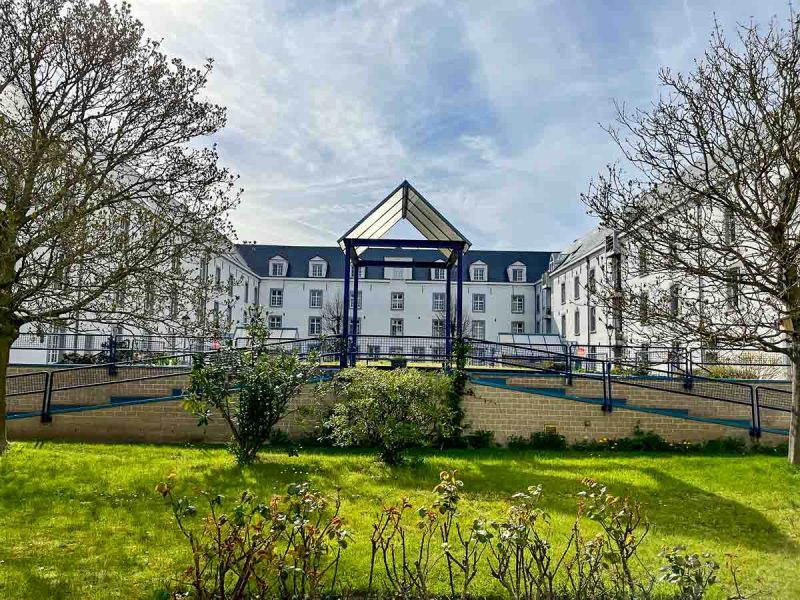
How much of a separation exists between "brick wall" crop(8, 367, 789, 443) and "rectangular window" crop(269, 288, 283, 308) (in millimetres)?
33753

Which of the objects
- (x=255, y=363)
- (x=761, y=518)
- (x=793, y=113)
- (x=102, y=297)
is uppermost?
(x=793, y=113)

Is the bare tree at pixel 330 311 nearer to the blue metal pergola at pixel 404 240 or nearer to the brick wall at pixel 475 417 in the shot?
the blue metal pergola at pixel 404 240

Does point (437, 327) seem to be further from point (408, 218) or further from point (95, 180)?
point (95, 180)

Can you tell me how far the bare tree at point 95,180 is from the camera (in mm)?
8477

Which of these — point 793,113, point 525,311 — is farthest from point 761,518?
point 525,311

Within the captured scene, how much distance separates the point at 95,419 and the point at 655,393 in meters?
11.4

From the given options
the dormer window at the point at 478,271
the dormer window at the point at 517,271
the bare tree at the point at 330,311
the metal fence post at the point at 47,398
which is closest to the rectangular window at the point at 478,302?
the dormer window at the point at 478,271

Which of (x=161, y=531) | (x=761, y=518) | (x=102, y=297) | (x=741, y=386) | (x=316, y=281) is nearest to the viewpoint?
(x=161, y=531)

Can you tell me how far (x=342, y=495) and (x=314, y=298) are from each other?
132ft

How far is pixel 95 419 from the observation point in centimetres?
1208

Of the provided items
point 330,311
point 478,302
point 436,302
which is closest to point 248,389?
point 330,311

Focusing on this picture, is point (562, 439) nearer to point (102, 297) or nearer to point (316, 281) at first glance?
point (102, 297)

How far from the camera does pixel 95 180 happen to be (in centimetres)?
962

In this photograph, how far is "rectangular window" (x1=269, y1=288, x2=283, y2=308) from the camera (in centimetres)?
4697
